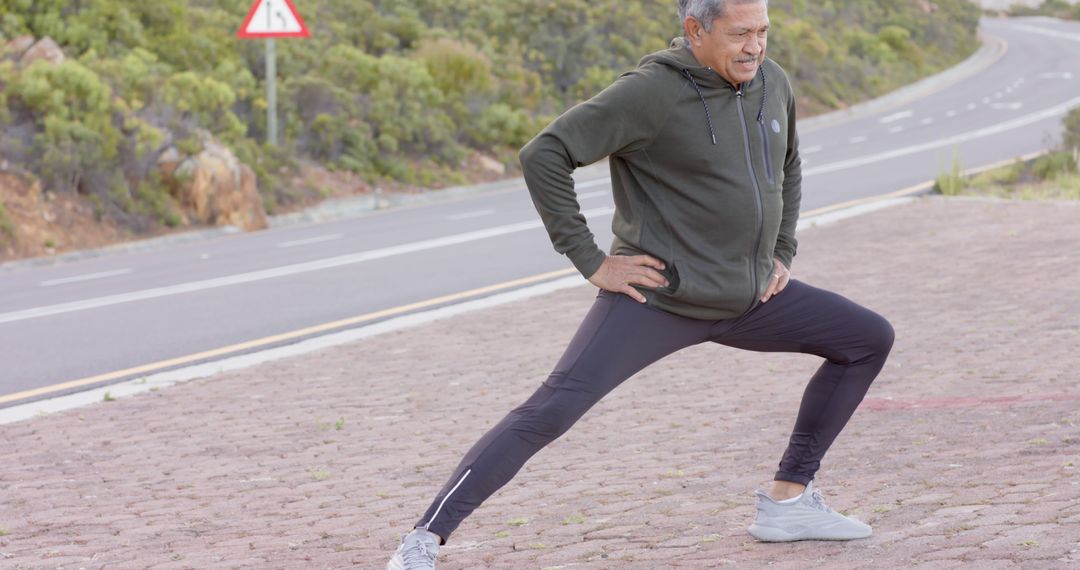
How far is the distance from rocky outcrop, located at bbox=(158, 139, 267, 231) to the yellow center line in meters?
7.55

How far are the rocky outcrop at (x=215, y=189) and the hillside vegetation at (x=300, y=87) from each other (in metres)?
0.20

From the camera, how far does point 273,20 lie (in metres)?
21.7

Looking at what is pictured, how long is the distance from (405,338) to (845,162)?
16599 millimetres

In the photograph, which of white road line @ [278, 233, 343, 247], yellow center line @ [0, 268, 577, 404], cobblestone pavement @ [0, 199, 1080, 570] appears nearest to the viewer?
cobblestone pavement @ [0, 199, 1080, 570]

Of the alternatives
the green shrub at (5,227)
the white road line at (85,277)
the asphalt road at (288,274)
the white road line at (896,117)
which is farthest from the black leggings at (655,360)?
the white road line at (896,117)

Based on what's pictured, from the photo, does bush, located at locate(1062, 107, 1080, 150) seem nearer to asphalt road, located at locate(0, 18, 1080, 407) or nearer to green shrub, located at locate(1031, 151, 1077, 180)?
green shrub, located at locate(1031, 151, 1077, 180)

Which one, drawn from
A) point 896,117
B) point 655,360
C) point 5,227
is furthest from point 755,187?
point 896,117

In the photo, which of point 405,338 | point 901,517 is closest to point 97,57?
point 405,338

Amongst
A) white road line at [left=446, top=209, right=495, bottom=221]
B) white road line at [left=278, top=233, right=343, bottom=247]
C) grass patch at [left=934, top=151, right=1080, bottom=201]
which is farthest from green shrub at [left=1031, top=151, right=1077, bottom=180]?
white road line at [left=278, top=233, right=343, bottom=247]

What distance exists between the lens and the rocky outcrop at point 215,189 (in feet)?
65.2

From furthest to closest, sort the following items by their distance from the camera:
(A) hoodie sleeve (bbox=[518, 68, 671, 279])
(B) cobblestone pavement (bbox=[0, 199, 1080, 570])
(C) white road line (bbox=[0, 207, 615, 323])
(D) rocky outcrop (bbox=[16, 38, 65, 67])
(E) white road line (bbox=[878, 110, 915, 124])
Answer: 1. (E) white road line (bbox=[878, 110, 915, 124])
2. (D) rocky outcrop (bbox=[16, 38, 65, 67])
3. (C) white road line (bbox=[0, 207, 615, 323])
4. (B) cobblestone pavement (bbox=[0, 199, 1080, 570])
5. (A) hoodie sleeve (bbox=[518, 68, 671, 279])

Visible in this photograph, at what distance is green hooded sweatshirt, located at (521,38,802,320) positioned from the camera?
415cm

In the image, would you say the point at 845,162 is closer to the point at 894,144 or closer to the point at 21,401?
the point at 894,144

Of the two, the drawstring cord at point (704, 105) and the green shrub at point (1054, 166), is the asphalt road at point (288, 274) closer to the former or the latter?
the green shrub at point (1054, 166)
